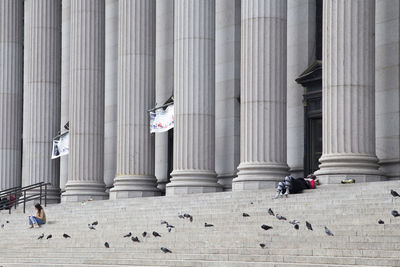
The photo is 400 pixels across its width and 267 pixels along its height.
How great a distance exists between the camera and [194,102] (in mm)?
41531

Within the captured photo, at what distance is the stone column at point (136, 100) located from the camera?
151 ft

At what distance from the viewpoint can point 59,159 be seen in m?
59.2

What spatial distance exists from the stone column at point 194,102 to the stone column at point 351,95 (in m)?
7.80

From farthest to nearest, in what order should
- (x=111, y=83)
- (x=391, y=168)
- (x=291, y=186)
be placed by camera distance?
(x=111, y=83) → (x=391, y=168) → (x=291, y=186)

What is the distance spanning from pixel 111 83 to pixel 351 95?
2400cm

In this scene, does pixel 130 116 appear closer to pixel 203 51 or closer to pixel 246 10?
pixel 203 51

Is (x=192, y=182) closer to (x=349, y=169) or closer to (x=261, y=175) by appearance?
(x=261, y=175)

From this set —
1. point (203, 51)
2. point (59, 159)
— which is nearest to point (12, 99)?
point (59, 159)

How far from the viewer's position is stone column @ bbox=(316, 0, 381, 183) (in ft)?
113

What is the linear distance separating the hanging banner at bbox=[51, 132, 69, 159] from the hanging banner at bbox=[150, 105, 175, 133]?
9.12 m

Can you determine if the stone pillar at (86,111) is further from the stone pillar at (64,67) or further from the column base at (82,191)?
the stone pillar at (64,67)

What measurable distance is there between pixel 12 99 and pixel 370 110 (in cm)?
2988

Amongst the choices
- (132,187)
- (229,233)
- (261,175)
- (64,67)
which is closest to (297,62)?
(261,175)

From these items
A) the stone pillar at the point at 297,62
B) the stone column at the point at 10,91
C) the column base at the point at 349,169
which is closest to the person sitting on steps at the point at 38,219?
the stone pillar at the point at 297,62
